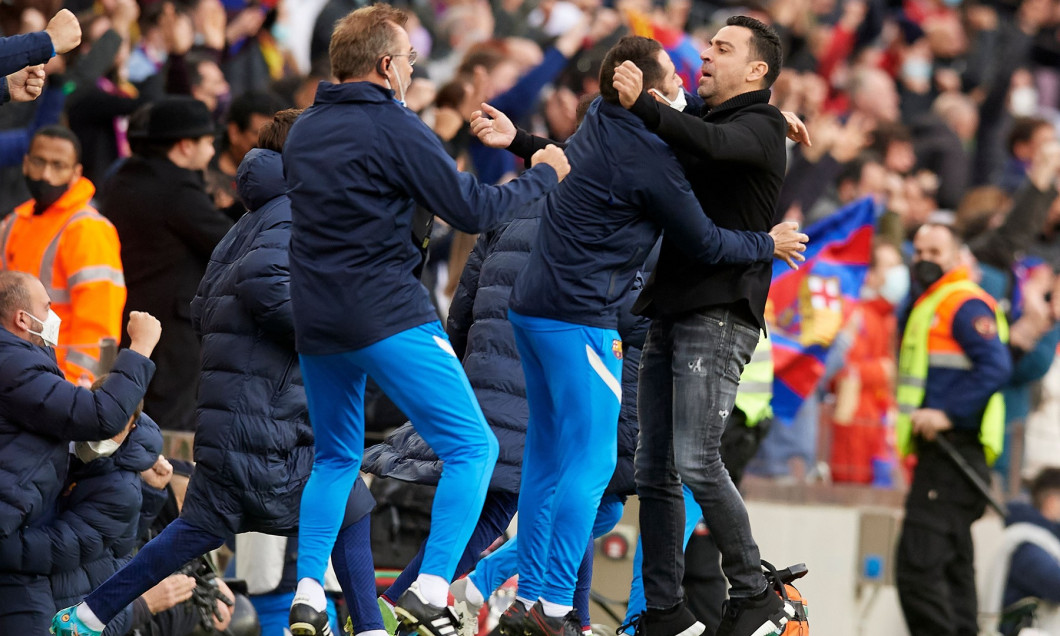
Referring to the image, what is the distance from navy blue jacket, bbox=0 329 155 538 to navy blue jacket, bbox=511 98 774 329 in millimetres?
1570

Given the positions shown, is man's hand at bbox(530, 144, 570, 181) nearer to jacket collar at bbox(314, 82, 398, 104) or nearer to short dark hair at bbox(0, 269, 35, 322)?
jacket collar at bbox(314, 82, 398, 104)

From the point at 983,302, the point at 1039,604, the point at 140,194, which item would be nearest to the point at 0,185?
the point at 140,194

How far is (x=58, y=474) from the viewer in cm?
668

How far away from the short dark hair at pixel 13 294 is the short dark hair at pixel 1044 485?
718 cm

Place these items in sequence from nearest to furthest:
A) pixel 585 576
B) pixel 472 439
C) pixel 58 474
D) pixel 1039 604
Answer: pixel 472 439 → pixel 58 474 → pixel 585 576 → pixel 1039 604

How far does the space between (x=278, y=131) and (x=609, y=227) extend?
5.01 ft

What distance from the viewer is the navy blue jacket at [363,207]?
5.78 metres

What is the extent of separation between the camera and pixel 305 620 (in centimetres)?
587

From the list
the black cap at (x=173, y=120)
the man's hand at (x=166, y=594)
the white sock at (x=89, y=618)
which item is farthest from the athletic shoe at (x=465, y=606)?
the black cap at (x=173, y=120)

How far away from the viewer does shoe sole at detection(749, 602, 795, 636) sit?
6.20 metres

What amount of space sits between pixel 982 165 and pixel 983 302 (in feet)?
25.1

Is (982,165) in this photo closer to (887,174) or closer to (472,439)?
(887,174)

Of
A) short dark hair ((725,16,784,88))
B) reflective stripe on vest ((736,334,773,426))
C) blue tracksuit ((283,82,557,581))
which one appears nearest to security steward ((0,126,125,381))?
blue tracksuit ((283,82,557,581))

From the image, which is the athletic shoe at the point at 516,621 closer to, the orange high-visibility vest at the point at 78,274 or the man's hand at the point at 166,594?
the man's hand at the point at 166,594
